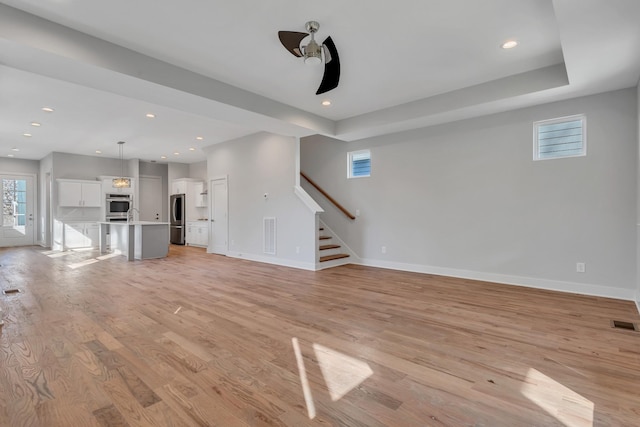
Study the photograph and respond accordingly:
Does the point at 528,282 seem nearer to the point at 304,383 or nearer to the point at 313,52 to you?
the point at 304,383

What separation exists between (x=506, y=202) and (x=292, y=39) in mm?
3956

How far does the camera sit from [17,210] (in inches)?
392

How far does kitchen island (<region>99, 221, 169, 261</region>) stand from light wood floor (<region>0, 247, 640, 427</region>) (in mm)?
2852

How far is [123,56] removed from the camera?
3.38 m

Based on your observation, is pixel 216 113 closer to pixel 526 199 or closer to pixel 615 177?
pixel 526 199

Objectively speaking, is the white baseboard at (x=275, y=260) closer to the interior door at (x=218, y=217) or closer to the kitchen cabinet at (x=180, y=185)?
the interior door at (x=218, y=217)

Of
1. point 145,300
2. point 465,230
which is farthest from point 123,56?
point 465,230

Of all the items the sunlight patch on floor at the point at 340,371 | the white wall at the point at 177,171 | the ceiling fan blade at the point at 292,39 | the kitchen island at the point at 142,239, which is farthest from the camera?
the white wall at the point at 177,171

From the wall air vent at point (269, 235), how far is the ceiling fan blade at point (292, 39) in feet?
13.8

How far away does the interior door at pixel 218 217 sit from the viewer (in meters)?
7.93

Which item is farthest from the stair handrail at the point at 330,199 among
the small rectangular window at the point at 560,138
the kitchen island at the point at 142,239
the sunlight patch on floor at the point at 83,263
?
the sunlight patch on floor at the point at 83,263

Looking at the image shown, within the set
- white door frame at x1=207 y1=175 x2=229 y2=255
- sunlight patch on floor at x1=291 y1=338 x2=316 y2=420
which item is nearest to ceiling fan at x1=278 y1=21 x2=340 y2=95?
sunlight patch on floor at x1=291 y1=338 x2=316 y2=420

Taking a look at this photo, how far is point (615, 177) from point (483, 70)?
2166 millimetres

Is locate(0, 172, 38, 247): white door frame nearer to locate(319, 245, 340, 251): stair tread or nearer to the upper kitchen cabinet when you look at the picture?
the upper kitchen cabinet
